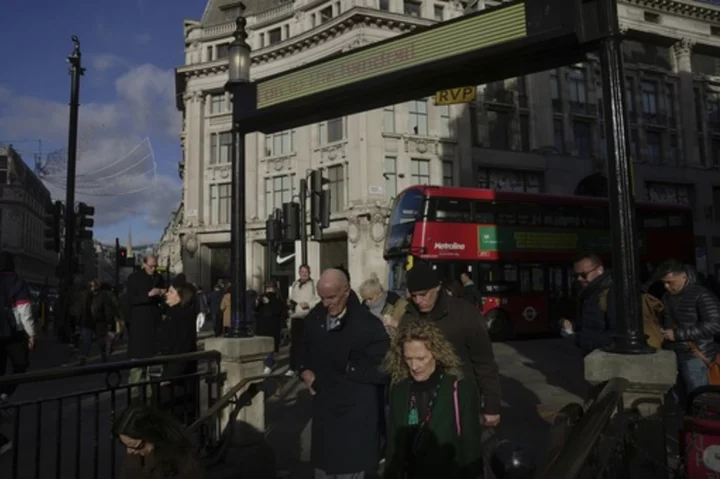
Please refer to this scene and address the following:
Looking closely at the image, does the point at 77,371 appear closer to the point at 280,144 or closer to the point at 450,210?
the point at 450,210

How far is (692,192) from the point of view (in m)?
38.6

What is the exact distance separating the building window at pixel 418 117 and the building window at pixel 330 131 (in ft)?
13.2

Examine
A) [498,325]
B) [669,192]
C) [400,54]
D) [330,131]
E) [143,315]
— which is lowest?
[498,325]

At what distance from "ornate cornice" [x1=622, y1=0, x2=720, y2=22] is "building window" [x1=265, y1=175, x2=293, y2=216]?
986 inches

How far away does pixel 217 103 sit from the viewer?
38.1 meters

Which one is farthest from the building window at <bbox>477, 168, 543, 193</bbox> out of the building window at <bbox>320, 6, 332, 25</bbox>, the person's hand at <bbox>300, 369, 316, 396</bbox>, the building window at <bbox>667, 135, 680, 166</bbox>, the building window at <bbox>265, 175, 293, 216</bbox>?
the person's hand at <bbox>300, 369, 316, 396</bbox>

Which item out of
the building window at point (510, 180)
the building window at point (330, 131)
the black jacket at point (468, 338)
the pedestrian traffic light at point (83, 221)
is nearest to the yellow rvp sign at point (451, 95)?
the black jacket at point (468, 338)

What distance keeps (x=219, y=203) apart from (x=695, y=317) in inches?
1328

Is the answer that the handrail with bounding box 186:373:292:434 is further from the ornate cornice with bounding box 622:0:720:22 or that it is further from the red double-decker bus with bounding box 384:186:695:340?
the ornate cornice with bounding box 622:0:720:22

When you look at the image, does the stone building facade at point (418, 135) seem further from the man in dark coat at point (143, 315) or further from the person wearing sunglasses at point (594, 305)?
the person wearing sunglasses at point (594, 305)

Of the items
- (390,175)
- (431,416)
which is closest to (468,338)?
(431,416)

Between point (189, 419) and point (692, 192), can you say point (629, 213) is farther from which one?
point (692, 192)

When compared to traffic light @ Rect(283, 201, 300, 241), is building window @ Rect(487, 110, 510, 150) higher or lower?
higher

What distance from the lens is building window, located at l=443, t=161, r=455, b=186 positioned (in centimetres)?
3180
